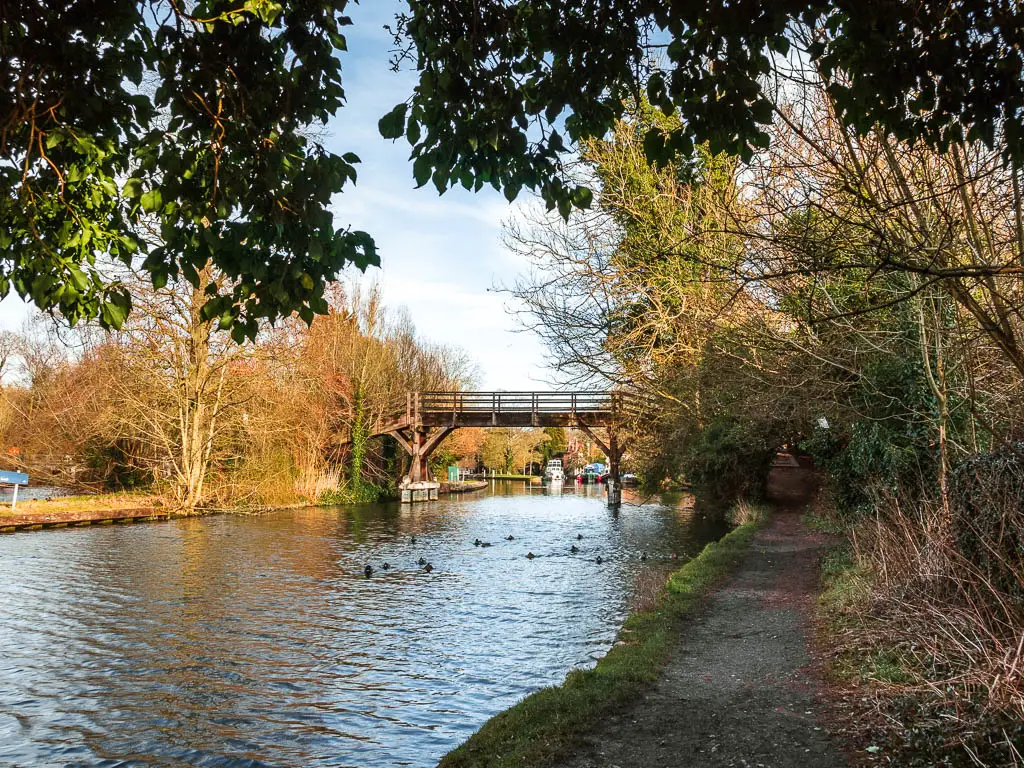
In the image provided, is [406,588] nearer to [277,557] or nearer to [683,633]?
[277,557]

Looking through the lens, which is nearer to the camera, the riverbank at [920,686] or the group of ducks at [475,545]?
the riverbank at [920,686]

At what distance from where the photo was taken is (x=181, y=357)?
88.2 ft

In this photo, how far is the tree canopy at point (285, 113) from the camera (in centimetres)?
447

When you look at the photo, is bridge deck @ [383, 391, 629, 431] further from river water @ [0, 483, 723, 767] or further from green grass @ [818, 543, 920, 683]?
green grass @ [818, 543, 920, 683]

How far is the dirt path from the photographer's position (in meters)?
5.41

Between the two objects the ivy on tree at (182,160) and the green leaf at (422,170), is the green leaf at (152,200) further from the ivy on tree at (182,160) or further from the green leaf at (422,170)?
the green leaf at (422,170)

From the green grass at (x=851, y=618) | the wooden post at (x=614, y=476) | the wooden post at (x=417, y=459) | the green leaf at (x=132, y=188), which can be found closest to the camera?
the green leaf at (x=132, y=188)

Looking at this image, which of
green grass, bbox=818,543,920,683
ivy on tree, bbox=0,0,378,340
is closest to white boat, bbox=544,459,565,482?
green grass, bbox=818,543,920,683

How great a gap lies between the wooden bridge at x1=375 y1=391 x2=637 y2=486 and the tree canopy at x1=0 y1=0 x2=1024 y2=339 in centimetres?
3374

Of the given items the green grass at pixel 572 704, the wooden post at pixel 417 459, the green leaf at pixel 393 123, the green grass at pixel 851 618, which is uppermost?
the green leaf at pixel 393 123

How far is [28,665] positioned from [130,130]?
7.37m

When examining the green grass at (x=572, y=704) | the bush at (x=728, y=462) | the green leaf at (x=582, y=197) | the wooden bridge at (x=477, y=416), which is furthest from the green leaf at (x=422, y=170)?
the wooden bridge at (x=477, y=416)

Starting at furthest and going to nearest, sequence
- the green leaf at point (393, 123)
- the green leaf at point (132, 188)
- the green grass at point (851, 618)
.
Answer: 1. the green grass at point (851, 618)
2. the green leaf at point (132, 188)
3. the green leaf at point (393, 123)

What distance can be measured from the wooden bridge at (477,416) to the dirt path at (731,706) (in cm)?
2878
